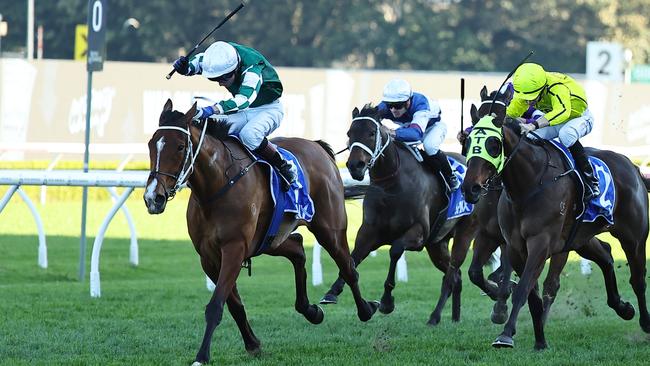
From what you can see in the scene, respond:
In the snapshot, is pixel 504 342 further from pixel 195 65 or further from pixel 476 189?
pixel 195 65

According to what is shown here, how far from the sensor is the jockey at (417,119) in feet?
29.6

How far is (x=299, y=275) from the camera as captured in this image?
7.74m

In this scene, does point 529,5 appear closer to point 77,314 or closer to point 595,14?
point 595,14

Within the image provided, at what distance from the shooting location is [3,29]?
1103 inches

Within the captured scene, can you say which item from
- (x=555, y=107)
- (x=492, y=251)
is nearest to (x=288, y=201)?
(x=555, y=107)

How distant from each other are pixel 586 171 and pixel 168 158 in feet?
8.97

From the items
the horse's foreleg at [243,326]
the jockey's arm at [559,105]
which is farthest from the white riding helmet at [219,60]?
the jockey's arm at [559,105]

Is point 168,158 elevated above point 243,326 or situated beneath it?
elevated above

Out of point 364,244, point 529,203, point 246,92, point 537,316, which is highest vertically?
point 246,92

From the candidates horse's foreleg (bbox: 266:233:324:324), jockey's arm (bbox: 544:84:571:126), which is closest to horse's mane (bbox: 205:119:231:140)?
horse's foreleg (bbox: 266:233:324:324)

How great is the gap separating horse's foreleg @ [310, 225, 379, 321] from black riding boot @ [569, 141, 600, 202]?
5.00ft

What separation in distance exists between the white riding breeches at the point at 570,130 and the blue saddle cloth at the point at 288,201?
1570mm

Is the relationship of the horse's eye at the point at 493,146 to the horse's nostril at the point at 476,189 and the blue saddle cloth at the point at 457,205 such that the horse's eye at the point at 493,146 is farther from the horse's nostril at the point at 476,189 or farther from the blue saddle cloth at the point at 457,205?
the blue saddle cloth at the point at 457,205

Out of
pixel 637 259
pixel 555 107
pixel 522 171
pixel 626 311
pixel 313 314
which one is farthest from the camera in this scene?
pixel 637 259
